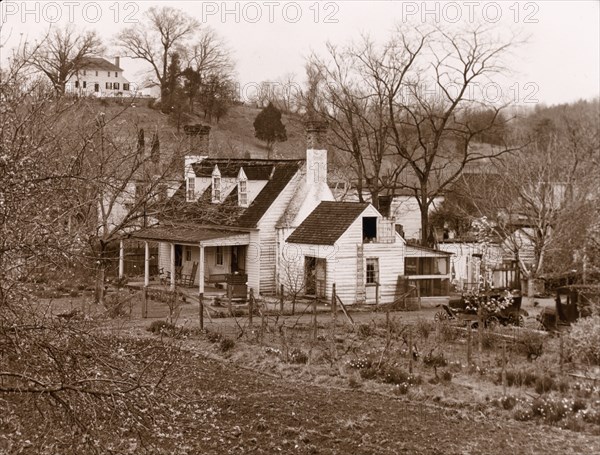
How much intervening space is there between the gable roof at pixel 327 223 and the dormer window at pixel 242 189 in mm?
3429

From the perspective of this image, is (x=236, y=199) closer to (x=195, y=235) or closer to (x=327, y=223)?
(x=195, y=235)

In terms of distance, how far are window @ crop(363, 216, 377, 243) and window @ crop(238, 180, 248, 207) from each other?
19.0ft

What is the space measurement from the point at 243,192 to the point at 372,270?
716 cm

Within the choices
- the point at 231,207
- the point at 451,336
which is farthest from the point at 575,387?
the point at 231,207

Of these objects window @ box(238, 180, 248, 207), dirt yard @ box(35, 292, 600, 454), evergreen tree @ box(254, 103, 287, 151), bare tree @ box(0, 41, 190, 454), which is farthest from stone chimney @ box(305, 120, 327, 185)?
evergreen tree @ box(254, 103, 287, 151)

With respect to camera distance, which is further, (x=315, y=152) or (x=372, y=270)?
(x=315, y=152)

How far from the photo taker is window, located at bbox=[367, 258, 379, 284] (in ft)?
114

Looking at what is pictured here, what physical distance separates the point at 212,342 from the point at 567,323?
37.7 ft

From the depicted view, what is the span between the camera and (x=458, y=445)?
54.0ft

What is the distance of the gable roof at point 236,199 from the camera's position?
118ft

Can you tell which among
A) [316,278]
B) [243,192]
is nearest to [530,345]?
[316,278]

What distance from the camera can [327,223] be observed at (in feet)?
115

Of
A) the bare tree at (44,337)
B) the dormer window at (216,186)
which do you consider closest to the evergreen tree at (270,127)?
the dormer window at (216,186)

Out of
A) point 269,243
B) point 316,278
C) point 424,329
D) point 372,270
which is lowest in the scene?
point 424,329
